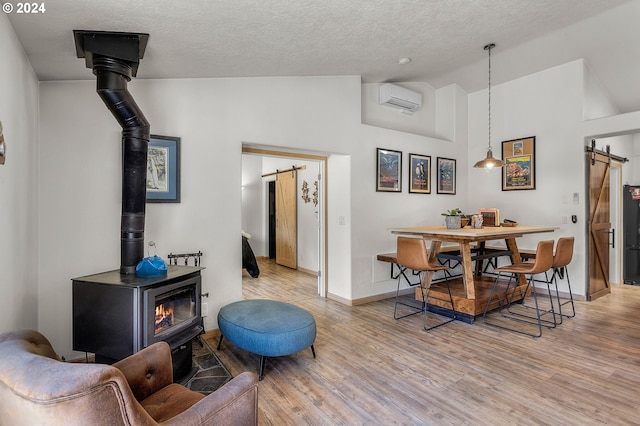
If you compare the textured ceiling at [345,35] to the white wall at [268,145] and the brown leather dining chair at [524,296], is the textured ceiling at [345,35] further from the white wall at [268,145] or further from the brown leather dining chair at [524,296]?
the brown leather dining chair at [524,296]

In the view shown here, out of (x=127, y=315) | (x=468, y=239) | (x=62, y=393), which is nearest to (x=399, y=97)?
(x=468, y=239)

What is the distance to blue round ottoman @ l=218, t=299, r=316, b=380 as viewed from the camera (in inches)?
101

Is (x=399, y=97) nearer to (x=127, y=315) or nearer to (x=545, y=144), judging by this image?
(x=545, y=144)

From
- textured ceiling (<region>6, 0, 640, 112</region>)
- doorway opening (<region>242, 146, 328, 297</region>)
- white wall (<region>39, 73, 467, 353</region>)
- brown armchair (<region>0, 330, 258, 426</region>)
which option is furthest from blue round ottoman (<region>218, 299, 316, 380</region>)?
textured ceiling (<region>6, 0, 640, 112</region>)

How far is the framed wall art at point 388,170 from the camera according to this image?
15.5ft

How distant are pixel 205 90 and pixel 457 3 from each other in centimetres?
238

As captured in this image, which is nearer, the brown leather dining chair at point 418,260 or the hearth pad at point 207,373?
the hearth pad at point 207,373

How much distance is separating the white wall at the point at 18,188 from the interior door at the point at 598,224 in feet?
20.0

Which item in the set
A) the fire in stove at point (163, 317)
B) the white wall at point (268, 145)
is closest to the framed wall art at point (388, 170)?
the white wall at point (268, 145)

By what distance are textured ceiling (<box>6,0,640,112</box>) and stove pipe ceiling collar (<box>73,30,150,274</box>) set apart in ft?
0.35

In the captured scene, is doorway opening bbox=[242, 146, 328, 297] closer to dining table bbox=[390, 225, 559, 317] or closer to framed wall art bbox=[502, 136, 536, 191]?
dining table bbox=[390, 225, 559, 317]

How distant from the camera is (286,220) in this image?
7.11 meters

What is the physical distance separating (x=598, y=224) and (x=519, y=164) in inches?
53.3

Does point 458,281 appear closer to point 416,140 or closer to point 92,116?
point 416,140
